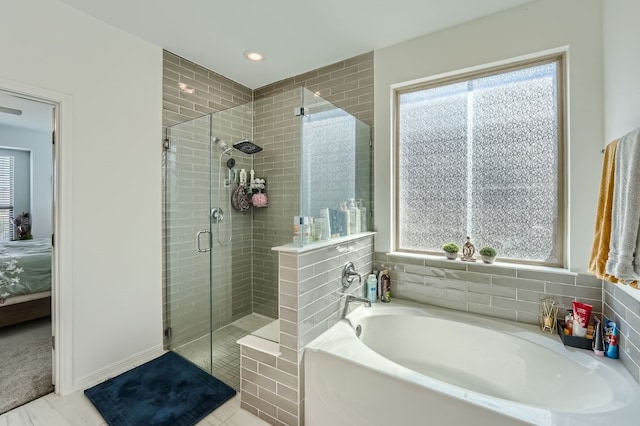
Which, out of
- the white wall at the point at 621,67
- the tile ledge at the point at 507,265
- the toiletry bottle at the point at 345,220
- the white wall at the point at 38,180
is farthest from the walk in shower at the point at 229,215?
the white wall at the point at 38,180

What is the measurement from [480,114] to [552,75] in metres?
0.48

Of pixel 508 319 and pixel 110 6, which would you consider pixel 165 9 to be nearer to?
pixel 110 6

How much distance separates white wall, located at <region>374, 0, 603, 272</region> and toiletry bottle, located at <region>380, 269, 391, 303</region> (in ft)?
4.04

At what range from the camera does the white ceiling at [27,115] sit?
10.9 ft

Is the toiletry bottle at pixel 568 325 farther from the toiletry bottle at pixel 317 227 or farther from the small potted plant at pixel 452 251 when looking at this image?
the toiletry bottle at pixel 317 227

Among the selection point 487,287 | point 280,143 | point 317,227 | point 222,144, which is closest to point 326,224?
point 317,227

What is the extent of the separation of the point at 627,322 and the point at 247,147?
3.03 m

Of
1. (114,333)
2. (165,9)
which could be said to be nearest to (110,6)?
(165,9)

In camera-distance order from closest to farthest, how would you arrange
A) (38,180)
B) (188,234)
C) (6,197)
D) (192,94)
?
(188,234) → (192,94) → (6,197) → (38,180)

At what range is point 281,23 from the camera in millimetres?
2148

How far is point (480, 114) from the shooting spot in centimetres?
215

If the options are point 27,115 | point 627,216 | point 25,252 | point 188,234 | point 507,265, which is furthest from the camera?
point 27,115

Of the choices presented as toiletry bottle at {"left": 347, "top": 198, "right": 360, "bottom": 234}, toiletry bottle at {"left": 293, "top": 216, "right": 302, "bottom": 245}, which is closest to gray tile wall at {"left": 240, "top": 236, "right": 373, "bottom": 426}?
toiletry bottle at {"left": 293, "top": 216, "right": 302, "bottom": 245}

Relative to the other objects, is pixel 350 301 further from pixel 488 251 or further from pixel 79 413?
pixel 79 413
